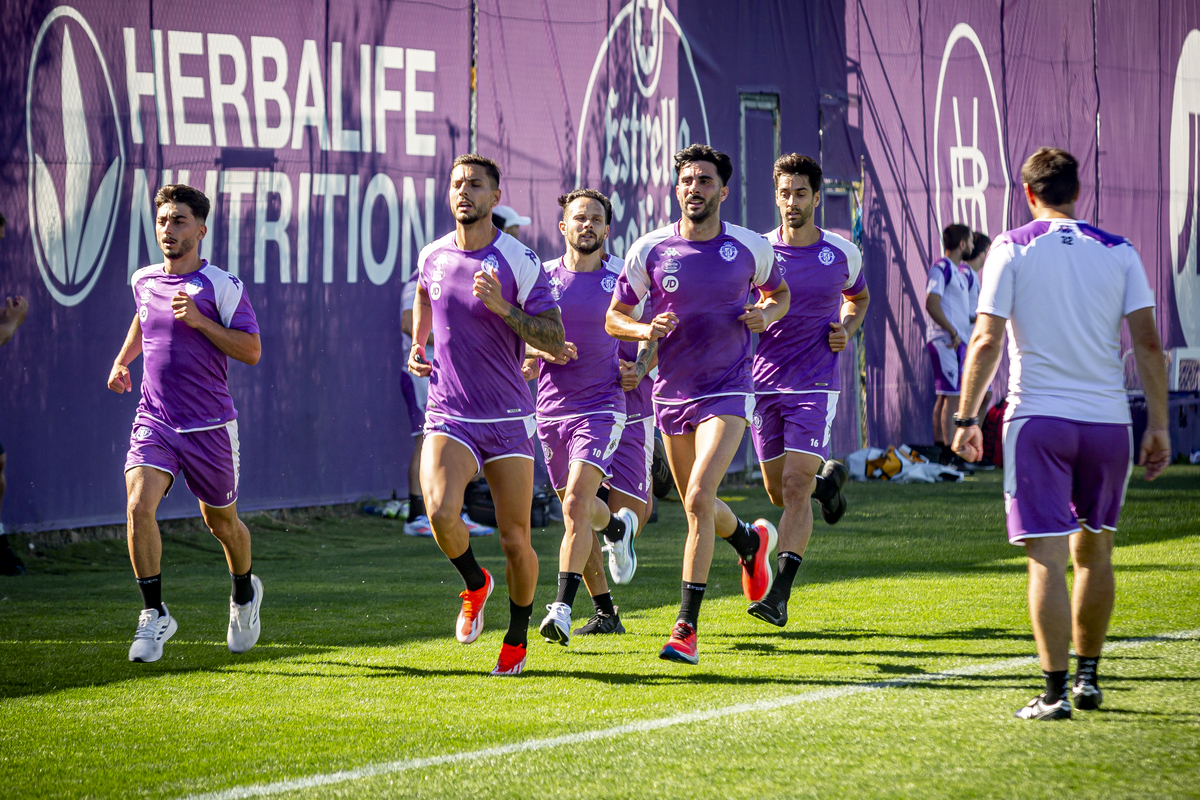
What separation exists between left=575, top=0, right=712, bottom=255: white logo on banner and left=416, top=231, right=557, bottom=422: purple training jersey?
8.16 meters

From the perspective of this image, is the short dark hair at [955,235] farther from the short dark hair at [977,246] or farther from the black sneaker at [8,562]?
the black sneaker at [8,562]

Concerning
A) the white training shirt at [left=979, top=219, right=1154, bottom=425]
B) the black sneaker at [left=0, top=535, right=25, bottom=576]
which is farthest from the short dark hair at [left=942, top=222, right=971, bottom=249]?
the white training shirt at [left=979, top=219, right=1154, bottom=425]

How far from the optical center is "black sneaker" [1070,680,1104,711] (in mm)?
5520

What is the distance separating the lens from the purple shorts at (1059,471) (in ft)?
17.3

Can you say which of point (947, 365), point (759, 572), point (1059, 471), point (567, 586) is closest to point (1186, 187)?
point (947, 365)

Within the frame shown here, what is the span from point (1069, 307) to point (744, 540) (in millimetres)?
2957

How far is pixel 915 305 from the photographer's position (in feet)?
62.2

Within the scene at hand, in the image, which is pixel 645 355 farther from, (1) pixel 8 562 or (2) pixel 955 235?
(2) pixel 955 235

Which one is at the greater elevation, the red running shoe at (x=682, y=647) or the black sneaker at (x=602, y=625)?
the red running shoe at (x=682, y=647)

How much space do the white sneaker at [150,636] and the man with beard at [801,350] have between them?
10.5 ft

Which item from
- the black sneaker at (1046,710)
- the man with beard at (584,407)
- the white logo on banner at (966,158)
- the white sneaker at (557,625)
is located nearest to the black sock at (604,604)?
the man with beard at (584,407)

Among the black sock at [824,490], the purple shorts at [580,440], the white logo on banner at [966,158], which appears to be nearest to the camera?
the purple shorts at [580,440]

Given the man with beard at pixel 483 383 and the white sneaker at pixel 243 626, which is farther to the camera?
the white sneaker at pixel 243 626

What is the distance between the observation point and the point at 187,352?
7.04m
